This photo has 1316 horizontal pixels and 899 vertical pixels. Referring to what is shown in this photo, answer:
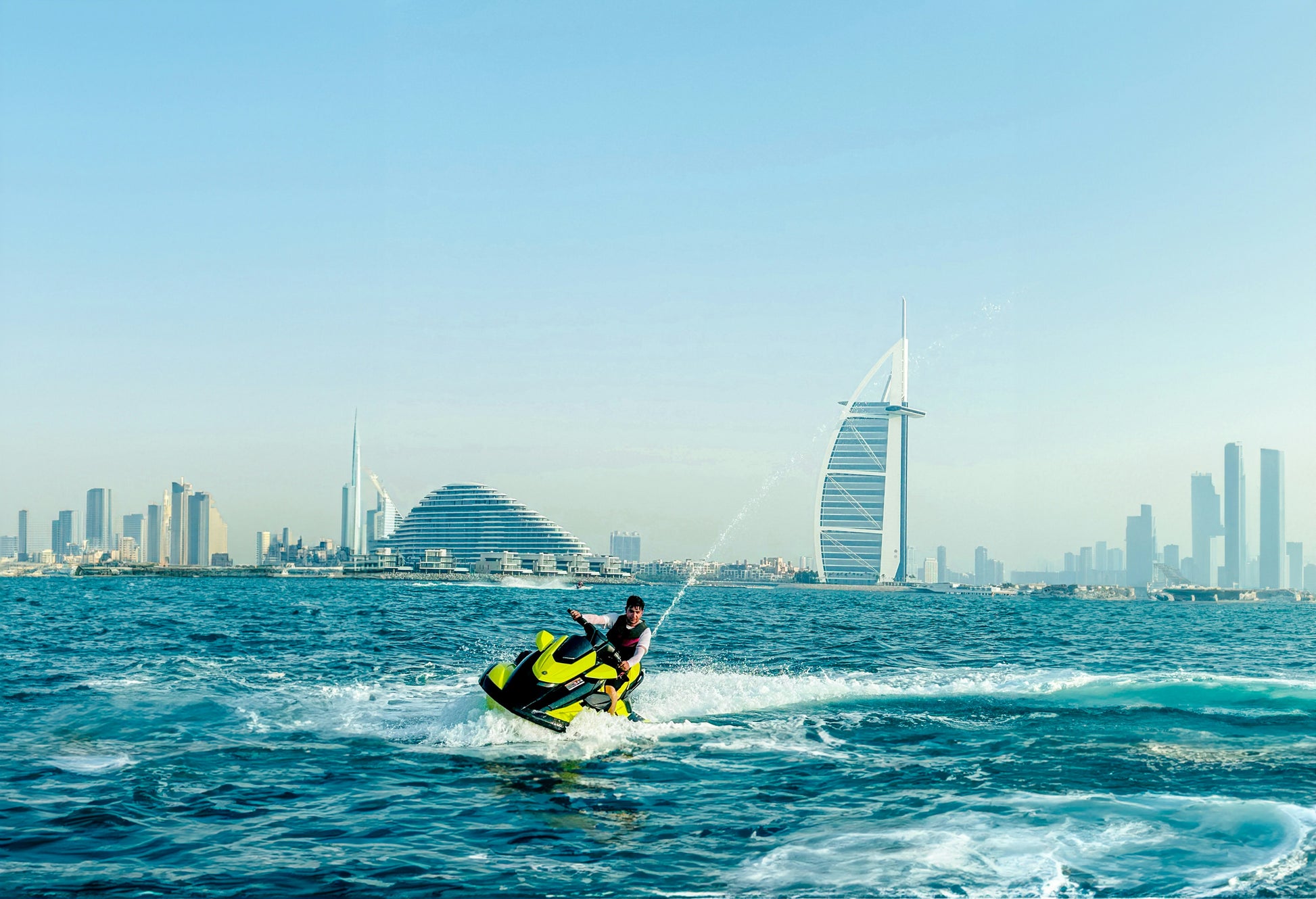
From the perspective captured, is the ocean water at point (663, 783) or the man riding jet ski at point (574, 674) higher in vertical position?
the man riding jet ski at point (574, 674)

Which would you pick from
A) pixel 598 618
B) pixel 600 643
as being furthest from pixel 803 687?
pixel 600 643

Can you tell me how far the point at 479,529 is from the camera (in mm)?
193375

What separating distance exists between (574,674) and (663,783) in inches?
94.1

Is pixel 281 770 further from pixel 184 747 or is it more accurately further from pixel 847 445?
pixel 847 445

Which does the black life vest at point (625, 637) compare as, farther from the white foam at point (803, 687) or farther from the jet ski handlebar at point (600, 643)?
the white foam at point (803, 687)

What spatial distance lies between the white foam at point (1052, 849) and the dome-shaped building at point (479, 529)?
18363cm

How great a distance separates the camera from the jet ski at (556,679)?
40.8 feet

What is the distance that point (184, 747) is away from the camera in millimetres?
12086

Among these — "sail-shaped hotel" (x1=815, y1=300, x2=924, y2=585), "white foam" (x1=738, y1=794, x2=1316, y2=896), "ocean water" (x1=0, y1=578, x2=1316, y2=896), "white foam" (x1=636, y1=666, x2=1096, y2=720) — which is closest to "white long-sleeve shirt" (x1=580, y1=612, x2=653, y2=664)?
"ocean water" (x1=0, y1=578, x2=1316, y2=896)

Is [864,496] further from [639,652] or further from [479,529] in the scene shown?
[639,652]

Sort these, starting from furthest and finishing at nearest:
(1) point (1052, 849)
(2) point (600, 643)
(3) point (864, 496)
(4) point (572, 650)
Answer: (3) point (864, 496)
(2) point (600, 643)
(4) point (572, 650)
(1) point (1052, 849)

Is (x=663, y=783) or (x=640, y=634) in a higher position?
(x=640, y=634)

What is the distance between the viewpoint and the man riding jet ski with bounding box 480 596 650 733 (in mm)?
12453

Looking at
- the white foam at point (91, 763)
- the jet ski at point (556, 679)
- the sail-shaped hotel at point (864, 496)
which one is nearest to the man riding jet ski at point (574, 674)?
the jet ski at point (556, 679)
